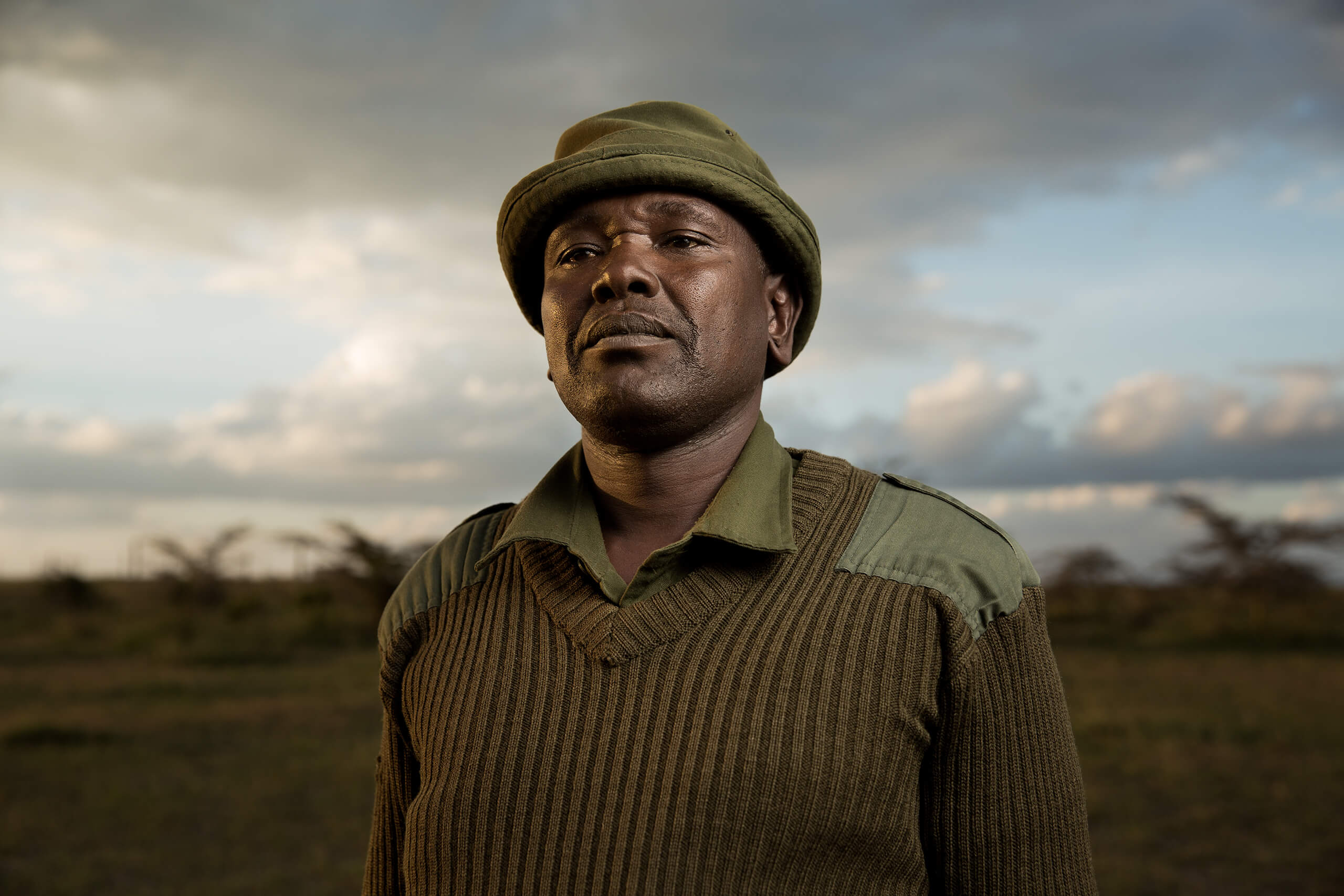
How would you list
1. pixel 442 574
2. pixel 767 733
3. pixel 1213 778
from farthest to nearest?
pixel 1213 778, pixel 442 574, pixel 767 733

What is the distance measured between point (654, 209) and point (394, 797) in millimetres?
1448

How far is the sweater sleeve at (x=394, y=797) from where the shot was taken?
7.77 ft

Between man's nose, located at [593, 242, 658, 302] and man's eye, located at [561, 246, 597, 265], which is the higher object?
man's eye, located at [561, 246, 597, 265]

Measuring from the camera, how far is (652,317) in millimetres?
2020

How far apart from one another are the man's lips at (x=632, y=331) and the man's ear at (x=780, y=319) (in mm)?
398

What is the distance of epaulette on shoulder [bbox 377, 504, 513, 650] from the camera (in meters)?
2.32

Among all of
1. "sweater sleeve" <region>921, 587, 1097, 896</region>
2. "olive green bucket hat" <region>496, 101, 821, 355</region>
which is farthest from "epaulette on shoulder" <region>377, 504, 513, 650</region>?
"sweater sleeve" <region>921, 587, 1097, 896</region>

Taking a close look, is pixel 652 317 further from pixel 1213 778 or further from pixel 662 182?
pixel 1213 778

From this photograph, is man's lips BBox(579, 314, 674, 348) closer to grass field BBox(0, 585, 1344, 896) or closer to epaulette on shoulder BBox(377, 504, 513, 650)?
epaulette on shoulder BBox(377, 504, 513, 650)

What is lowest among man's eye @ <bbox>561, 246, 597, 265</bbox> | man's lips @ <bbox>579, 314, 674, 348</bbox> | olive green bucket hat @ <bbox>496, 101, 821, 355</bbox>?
man's lips @ <bbox>579, 314, 674, 348</bbox>

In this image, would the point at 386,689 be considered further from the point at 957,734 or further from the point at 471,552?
the point at 957,734

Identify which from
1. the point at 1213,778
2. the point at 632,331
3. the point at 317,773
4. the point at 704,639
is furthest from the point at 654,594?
the point at 1213,778

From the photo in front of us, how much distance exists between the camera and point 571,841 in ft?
6.10

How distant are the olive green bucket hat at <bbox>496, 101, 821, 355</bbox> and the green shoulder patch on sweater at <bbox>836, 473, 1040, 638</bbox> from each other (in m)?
0.51
